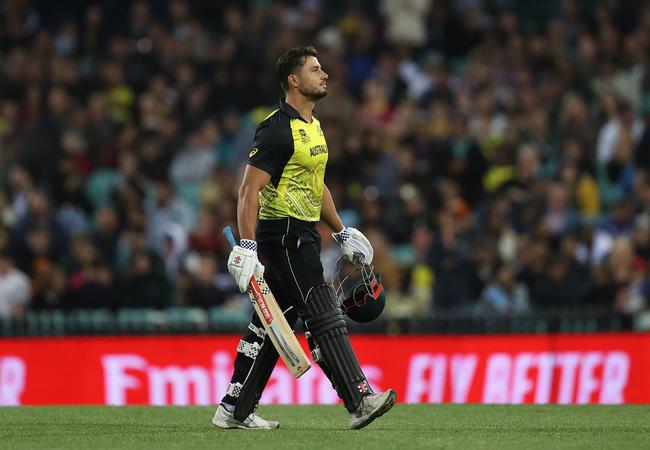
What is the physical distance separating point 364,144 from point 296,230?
9693 millimetres

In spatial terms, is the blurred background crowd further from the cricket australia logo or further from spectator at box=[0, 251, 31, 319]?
the cricket australia logo

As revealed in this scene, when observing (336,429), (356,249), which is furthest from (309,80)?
(336,429)

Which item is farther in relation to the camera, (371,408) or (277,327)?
(277,327)

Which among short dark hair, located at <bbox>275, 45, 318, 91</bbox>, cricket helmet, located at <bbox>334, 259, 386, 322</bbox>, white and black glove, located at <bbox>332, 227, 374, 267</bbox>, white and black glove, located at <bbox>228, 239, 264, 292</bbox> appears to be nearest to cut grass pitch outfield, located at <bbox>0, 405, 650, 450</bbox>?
cricket helmet, located at <bbox>334, 259, 386, 322</bbox>

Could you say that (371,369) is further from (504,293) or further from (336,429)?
(336,429)

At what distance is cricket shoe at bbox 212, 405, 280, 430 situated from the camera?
9867 mm

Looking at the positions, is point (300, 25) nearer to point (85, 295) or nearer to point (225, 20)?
point (225, 20)

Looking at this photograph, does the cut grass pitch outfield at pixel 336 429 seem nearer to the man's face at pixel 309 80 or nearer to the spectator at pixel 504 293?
the man's face at pixel 309 80

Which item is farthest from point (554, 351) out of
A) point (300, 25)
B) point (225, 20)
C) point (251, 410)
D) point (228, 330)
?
point (225, 20)

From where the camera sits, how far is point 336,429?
9703 mm

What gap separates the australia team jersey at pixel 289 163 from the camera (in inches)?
367

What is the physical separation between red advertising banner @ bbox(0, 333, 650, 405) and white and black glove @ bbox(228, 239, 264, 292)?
5.57 metres

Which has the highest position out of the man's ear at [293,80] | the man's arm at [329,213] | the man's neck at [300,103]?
the man's ear at [293,80]

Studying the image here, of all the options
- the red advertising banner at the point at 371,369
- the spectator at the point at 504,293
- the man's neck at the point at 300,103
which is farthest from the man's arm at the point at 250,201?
the spectator at the point at 504,293
